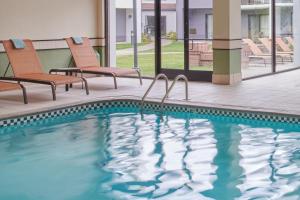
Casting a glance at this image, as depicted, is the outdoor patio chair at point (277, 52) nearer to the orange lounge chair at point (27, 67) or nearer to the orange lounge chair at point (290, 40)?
the orange lounge chair at point (290, 40)

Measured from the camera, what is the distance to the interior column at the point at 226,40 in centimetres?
1003

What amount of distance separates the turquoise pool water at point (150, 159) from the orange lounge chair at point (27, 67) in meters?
1.07

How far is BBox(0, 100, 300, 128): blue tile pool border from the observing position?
697 cm

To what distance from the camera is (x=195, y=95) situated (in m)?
8.70

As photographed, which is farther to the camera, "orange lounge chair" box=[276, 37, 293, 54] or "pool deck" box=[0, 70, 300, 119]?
"orange lounge chair" box=[276, 37, 293, 54]

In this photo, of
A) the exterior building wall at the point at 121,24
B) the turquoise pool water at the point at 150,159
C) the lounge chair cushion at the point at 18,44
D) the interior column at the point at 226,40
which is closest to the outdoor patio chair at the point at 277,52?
the interior column at the point at 226,40

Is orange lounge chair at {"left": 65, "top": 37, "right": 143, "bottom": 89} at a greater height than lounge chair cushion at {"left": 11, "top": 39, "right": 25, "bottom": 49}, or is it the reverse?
lounge chair cushion at {"left": 11, "top": 39, "right": 25, "bottom": 49}

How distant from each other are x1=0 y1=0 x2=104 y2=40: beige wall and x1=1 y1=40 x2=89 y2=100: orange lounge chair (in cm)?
101

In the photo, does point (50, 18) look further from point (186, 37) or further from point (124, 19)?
point (124, 19)

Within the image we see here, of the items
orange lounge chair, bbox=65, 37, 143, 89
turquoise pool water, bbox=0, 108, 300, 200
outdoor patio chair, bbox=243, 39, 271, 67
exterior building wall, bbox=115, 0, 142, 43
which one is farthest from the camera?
exterior building wall, bbox=115, 0, 142, 43

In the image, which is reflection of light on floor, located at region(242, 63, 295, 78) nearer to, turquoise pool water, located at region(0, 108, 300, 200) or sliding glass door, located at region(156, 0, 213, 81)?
sliding glass door, located at region(156, 0, 213, 81)

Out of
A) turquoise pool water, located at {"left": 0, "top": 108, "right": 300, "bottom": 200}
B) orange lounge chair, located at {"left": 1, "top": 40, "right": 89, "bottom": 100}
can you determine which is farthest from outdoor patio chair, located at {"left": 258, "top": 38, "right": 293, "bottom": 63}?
turquoise pool water, located at {"left": 0, "top": 108, "right": 300, "bottom": 200}

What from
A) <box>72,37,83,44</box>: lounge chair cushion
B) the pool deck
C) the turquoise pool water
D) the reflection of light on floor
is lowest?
the turquoise pool water

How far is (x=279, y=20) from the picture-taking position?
1289cm
